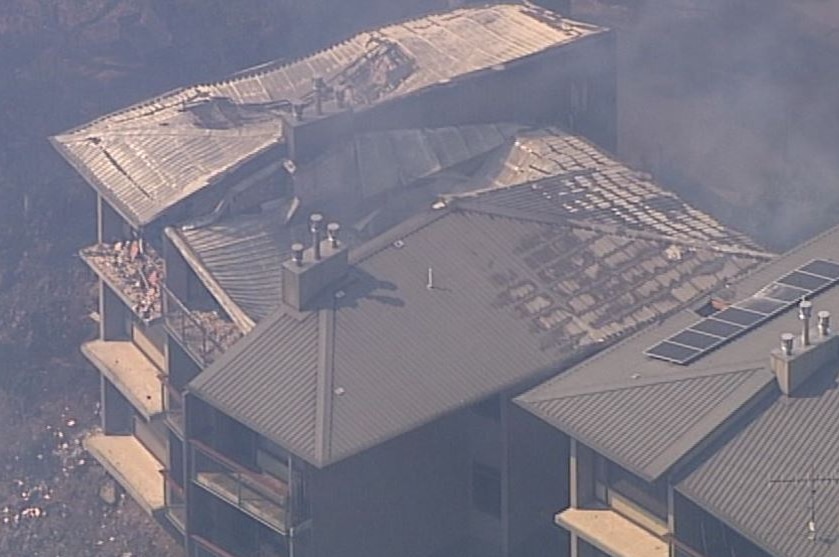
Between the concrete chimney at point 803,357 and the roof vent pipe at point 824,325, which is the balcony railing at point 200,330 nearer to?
the concrete chimney at point 803,357

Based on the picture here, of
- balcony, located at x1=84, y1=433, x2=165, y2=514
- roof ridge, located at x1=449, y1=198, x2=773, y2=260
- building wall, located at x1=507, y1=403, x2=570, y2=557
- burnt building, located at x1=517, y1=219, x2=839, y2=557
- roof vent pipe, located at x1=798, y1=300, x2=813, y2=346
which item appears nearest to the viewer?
burnt building, located at x1=517, y1=219, x2=839, y2=557

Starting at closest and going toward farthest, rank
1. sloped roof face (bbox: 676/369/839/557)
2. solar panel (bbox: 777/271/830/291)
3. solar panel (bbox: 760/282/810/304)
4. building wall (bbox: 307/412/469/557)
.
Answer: sloped roof face (bbox: 676/369/839/557)
building wall (bbox: 307/412/469/557)
solar panel (bbox: 760/282/810/304)
solar panel (bbox: 777/271/830/291)

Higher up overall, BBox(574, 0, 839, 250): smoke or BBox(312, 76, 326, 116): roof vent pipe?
BBox(312, 76, 326, 116): roof vent pipe

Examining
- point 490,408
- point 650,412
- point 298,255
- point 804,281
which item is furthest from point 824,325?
point 298,255

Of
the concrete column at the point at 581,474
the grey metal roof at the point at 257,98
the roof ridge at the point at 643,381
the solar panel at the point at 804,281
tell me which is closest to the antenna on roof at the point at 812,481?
the roof ridge at the point at 643,381

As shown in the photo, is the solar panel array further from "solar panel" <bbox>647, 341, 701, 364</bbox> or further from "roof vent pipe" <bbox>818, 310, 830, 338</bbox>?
"roof vent pipe" <bbox>818, 310, 830, 338</bbox>

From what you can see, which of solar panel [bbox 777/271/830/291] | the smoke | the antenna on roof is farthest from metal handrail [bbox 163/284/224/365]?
the smoke

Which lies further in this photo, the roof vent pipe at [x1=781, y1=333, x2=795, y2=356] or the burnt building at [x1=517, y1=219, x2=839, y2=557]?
the roof vent pipe at [x1=781, y1=333, x2=795, y2=356]
